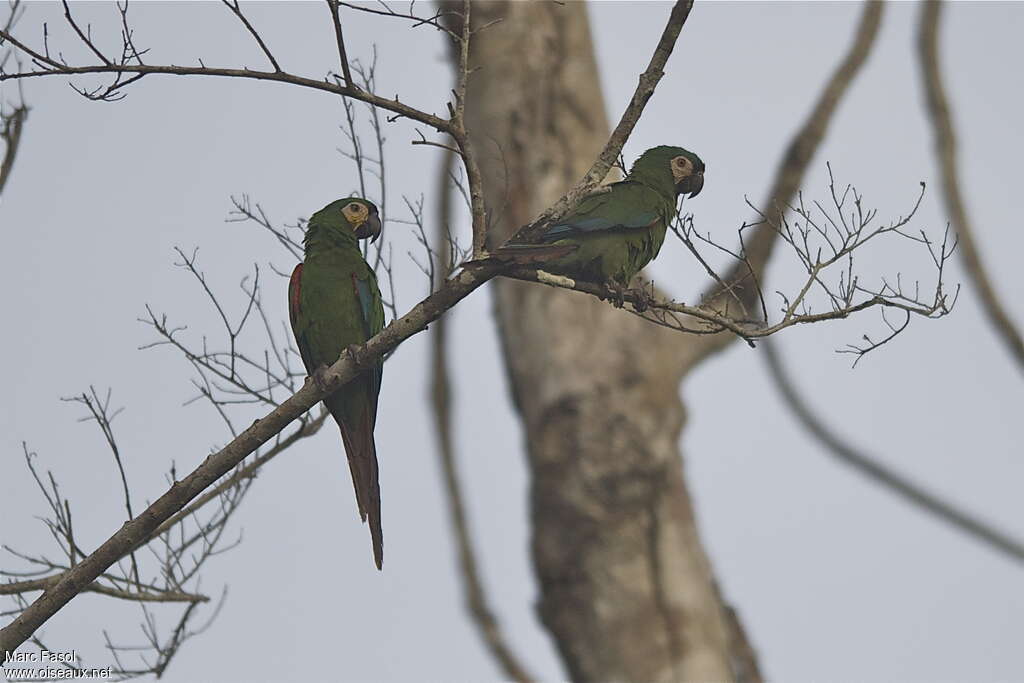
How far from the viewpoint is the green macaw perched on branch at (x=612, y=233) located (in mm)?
4312

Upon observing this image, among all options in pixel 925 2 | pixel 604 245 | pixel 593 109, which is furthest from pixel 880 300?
pixel 925 2

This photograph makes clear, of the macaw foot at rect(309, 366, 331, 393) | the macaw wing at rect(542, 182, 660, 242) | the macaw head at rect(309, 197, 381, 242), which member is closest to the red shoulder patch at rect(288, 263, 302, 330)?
the macaw head at rect(309, 197, 381, 242)

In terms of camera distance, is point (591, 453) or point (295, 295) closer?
point (295, 295)

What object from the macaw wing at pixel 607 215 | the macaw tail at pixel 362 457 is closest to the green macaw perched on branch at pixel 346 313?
the macaw tail at pixel 362 457

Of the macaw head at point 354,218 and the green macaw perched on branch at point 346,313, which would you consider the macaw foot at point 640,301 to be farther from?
the macaw head at point 354,218

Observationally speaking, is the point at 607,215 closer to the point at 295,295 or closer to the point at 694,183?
the point at 694,183

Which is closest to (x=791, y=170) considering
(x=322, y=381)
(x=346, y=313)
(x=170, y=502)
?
(x=346, y=313)

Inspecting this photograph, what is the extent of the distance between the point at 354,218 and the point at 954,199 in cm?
454

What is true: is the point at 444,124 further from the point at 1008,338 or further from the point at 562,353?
the point at 1008,338

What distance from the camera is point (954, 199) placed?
7.90 meters

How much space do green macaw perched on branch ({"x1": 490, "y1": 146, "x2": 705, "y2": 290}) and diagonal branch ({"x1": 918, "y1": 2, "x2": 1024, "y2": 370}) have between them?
322 centimetres

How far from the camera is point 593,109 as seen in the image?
7992mm

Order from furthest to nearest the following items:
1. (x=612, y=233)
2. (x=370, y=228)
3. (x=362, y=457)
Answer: (x=370, y=228), (x=362, y=457), (x=612, y=233)

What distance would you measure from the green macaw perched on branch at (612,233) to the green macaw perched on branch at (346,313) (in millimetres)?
962
